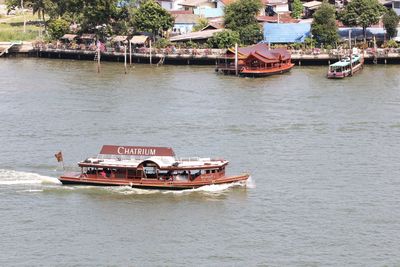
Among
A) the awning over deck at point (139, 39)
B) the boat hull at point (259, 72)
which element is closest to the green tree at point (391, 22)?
the boat hull at point (259, 72)

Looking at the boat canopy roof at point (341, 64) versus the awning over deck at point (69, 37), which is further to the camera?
the awning over deck at point (69, 37)

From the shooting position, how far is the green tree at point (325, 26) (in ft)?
268

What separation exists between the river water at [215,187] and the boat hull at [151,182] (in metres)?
0.35

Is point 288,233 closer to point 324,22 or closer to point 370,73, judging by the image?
point 370,73

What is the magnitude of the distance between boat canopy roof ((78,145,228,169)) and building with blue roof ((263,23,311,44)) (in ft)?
129

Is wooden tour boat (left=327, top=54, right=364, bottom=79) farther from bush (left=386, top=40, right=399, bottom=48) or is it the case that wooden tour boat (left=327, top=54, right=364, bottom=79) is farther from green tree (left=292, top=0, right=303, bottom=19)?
green tree (left=292, top=0, right=303, bottom=19)

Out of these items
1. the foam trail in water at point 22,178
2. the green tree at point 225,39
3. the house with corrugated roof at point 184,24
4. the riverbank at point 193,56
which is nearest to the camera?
the foam trail in water at point 22,178

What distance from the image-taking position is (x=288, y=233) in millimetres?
37875

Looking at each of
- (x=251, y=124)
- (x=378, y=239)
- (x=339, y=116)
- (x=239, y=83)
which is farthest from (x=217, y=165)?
(x=239, y=83)

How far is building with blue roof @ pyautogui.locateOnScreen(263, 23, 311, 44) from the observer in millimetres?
83000

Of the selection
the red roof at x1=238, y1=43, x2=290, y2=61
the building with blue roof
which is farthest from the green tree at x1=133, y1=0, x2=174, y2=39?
the red roof at x1=238, y1=43, x2=290, y2=61

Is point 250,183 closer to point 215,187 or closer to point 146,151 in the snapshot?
point 215,187

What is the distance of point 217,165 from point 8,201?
25.5ft

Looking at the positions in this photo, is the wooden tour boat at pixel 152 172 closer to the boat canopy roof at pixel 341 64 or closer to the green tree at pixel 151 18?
the boat canopy roof at pixel 341 64
